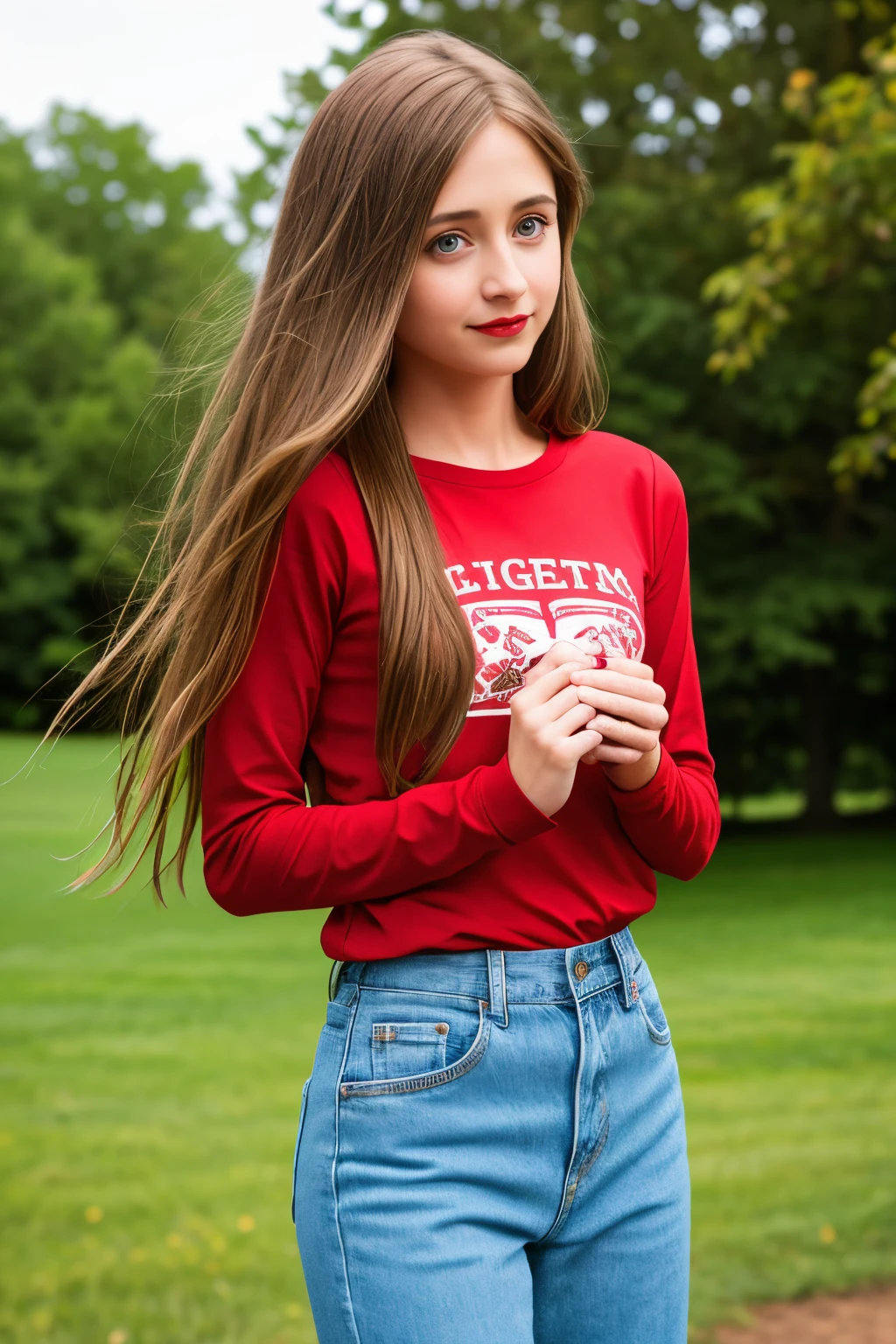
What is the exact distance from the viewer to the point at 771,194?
709 cm

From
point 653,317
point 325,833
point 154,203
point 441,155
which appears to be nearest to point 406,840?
point 325,833

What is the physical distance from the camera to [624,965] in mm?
1739

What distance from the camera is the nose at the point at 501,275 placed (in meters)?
1.68

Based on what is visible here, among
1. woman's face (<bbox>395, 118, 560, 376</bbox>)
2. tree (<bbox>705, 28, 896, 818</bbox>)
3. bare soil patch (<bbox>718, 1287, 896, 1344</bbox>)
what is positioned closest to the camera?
woman's face (<bbox>395, 118, 560, 376</bbox>)

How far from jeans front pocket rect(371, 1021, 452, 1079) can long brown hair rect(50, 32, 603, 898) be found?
0.27 metres

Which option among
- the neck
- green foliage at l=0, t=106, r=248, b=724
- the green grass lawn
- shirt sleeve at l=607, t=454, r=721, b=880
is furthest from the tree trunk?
green foliage at l=0, t=106, r=248, b=724

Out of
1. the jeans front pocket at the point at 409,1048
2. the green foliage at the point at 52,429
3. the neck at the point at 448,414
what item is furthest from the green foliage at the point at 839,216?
the green foliage at the point at 52,429

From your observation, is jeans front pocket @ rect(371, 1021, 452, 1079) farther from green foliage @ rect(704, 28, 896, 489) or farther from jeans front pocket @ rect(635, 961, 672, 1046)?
green foliage @ rect(704, 28, 896, 489)

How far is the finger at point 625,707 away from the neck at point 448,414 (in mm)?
386

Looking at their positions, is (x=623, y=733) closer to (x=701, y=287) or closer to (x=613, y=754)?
(x=613, y=754)

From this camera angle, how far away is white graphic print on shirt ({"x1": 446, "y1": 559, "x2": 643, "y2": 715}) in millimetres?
1695

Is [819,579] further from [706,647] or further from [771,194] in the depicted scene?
[771,194]

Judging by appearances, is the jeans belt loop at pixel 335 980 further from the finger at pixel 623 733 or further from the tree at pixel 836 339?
the tree at pixel 836 339

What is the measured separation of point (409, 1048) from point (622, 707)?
0.44 meters
